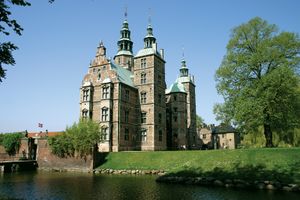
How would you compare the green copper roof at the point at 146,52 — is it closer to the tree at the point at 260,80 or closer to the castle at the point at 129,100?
the castle at the point at 129,100

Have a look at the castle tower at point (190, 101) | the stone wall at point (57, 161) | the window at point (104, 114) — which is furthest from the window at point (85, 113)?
the castle tower at point (190, 101)

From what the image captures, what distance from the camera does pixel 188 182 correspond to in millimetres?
26828

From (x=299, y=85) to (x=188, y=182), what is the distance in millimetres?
18799

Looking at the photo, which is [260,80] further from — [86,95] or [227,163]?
[86,95]

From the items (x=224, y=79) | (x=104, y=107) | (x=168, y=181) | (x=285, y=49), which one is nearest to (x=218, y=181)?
(x=168, y=181)

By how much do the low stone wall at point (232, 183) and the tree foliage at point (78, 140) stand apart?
16.3 meters

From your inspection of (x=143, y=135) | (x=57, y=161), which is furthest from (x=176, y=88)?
(x=57, y=161)

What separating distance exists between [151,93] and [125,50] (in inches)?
753

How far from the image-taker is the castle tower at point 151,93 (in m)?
49.9

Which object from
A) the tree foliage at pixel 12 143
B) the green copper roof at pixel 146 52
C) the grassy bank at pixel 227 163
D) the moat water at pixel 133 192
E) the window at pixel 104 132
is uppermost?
the green copper roof at pixel 146 52

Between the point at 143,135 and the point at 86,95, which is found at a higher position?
the point at 86,95

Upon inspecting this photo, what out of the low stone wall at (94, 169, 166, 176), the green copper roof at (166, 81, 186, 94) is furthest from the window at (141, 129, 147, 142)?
the green copper roof at (166, 81, 186, 94)

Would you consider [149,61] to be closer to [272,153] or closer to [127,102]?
[127,102]

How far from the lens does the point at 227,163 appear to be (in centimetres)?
2977
